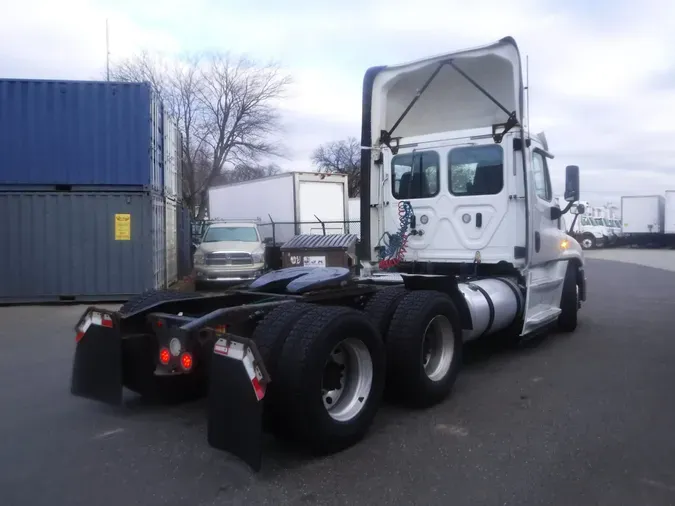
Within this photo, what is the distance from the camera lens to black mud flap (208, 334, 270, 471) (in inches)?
148

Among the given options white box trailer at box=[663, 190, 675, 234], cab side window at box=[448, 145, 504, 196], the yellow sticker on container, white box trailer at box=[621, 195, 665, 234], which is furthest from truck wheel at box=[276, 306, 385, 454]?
white box trailer at box=[621, 195, 665, 234]

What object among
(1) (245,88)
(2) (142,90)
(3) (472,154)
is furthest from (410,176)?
(1) (245,88)

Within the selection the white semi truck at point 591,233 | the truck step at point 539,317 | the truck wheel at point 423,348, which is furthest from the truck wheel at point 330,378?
the white semi truck at point 591,233

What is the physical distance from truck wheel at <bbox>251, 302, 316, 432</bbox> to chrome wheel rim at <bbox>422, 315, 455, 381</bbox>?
168 centimetres

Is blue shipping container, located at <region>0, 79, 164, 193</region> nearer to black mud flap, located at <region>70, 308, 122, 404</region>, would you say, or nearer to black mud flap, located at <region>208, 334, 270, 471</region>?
black mud flap, located at <region>70, 308, 122, 404</region>

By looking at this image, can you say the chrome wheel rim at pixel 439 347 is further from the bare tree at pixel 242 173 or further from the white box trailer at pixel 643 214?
the white box trailer at pixel 643 214

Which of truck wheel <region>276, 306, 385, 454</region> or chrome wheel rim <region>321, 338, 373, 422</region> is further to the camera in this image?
chrome wheel rim <region>321, 338, 373, 422</region>

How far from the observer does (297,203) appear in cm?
1969

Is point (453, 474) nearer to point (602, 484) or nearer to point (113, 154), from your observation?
point (602, 484)

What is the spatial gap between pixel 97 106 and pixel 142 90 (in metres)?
0.97

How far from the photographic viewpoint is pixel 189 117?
119 feet

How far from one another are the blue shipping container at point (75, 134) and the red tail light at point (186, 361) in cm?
914

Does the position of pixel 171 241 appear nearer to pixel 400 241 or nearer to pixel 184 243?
pixel 184 243

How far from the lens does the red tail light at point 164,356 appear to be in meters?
4.57
